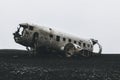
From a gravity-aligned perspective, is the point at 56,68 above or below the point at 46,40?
below

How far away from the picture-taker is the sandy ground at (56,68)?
55.8 meters

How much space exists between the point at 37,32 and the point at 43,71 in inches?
478

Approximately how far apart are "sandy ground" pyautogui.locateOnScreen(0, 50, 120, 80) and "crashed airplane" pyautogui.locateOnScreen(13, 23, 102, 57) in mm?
1894

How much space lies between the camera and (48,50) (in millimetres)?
72688

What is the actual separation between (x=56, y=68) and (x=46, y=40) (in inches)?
433

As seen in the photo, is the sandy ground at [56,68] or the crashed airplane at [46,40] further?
the crashed airplane at [46,40]

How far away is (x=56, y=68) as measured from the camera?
60.7 meters

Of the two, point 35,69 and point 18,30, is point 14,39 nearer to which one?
point 18,30

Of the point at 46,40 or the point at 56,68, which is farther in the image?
the point at 46,40

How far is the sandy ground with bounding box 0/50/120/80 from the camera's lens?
55.8 meters

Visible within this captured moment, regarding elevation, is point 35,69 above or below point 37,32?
below

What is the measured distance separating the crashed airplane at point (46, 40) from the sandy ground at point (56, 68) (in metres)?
1.89

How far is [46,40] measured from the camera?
7112 cm

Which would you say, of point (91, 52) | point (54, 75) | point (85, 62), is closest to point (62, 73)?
point (54, 75)
